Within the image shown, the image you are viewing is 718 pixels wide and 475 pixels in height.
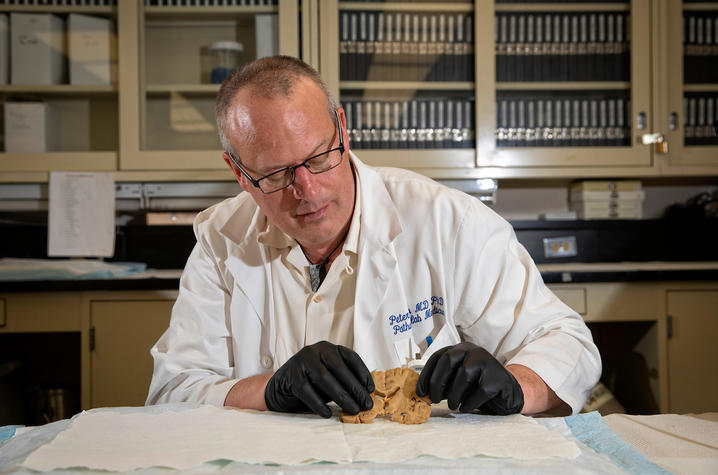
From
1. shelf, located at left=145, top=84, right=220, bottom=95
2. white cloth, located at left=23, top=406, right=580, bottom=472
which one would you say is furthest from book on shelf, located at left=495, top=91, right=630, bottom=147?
white cloth, located at left=23, top=406, right=580, bottom=472

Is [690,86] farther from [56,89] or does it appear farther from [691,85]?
[56,89]

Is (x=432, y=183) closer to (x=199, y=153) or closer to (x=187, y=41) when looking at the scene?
(x=199, y=153)

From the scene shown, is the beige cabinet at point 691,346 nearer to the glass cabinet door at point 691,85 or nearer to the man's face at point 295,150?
the glass cabinet door at point 691,85

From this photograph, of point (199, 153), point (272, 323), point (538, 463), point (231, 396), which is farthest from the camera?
point (199, 153)

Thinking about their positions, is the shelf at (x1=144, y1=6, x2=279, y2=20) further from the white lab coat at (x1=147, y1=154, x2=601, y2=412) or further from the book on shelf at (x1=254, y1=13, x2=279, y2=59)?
the white lab coat at (x1=147, y1=154, x2=601, y2=412)

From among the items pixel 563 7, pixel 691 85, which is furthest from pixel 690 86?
pixel 563 7

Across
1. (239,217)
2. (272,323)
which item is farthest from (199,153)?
(272,323)

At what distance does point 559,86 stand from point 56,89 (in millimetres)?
2019

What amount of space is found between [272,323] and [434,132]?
150cm

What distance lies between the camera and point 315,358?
33.8 inches

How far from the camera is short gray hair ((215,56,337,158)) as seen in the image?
3.27ft

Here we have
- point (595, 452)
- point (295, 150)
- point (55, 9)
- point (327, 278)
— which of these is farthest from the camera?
point (55, 9)

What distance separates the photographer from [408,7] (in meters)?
2.53

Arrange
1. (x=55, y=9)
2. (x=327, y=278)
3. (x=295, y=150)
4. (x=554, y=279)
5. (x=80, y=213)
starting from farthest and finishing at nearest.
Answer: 1. (x=55, y=9)
2. (x=80, y=213)
3. (x=554, y=279)
4. (x=327, y=278)
5. (x=295, y=150)
